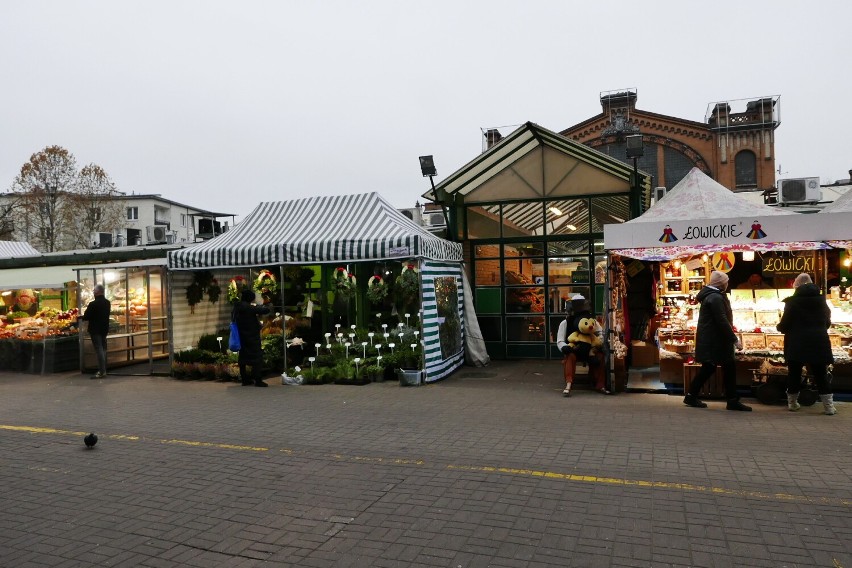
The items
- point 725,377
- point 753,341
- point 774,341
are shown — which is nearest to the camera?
point 725,377

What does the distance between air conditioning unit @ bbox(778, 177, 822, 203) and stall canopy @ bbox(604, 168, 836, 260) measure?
7836 mm

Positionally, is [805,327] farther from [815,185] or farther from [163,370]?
[163,370]

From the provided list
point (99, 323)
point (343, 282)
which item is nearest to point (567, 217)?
point (343, 282)

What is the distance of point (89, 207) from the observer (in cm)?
3512

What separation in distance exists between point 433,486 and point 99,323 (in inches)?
417

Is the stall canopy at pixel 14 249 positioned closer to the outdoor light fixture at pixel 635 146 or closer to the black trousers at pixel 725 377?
the outdoor light fixture at pixel 635 146

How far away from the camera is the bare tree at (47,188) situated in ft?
110

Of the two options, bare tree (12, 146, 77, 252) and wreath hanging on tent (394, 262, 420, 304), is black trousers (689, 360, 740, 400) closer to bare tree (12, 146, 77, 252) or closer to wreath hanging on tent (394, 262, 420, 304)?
wreath hanging on tent (394, 262, 420, 304)

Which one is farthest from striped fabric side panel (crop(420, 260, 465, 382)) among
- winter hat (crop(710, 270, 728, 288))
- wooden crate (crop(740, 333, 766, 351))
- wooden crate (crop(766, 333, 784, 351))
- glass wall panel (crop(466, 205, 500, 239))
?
wooden crate (crop(766, 333, 784, 351))

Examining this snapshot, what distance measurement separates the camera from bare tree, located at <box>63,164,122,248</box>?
34344 millimetres

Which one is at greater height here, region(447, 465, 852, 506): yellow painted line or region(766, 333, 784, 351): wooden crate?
region(766, 333, 784, 351): wooden crate

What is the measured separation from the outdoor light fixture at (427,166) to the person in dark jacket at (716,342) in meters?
5.92

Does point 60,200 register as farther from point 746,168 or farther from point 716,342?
point 746,168

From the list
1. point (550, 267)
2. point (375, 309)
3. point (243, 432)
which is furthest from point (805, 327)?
point (375, 309)
